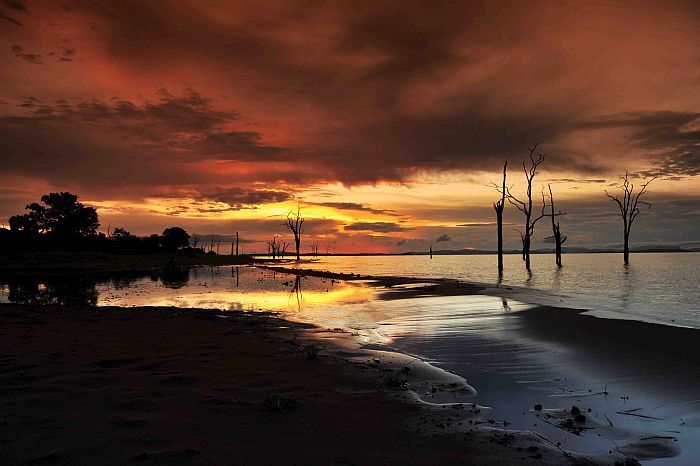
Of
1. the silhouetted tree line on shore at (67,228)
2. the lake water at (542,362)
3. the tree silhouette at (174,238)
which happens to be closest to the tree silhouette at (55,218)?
the silhouetted tree line on shore at (67,228)

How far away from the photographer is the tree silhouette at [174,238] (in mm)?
125556

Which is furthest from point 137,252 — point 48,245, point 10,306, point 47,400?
point 47,400

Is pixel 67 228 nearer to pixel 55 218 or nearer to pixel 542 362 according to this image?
pixel 55 218

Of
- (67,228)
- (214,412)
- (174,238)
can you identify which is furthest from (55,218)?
(214,412)

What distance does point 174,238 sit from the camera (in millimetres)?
129625

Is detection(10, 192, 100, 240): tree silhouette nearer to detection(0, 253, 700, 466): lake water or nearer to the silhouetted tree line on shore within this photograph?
the silhouetted tree line on shore

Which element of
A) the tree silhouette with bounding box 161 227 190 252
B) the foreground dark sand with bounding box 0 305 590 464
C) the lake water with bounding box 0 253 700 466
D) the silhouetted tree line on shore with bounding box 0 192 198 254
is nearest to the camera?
the foreground dark sand with bounding box 0 305 590 464

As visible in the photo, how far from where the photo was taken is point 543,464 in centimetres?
465

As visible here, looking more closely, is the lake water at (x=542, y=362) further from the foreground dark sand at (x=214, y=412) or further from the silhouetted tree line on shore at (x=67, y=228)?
the silhouetted tree line on shore at (x=67, y=228)

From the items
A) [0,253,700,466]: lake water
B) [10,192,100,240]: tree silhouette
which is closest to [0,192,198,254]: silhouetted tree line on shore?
[10,192,100,240]: tree silhouette

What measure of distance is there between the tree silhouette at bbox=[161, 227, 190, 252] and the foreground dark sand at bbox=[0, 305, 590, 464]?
123967 mm

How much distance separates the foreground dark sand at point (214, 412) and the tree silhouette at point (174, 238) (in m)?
124

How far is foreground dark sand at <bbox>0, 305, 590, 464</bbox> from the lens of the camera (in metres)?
4.75

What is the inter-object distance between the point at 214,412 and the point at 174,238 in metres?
134
